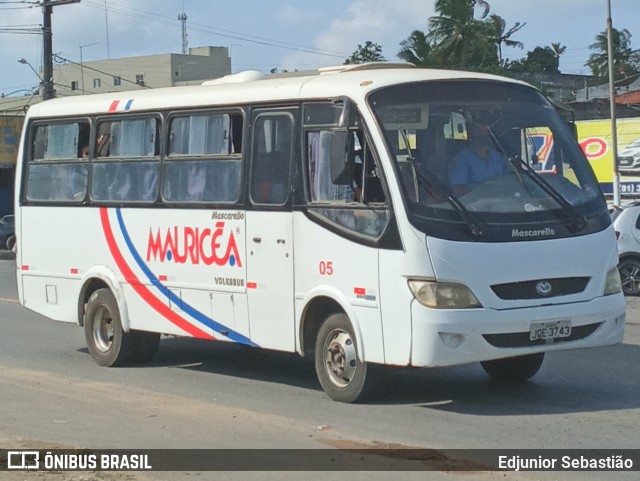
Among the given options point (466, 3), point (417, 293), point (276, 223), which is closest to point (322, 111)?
point (276, 223)

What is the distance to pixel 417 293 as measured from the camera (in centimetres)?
912

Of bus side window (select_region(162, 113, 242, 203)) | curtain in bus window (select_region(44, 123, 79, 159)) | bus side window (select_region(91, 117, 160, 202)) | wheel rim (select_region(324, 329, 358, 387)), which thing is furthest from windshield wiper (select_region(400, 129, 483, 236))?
curtain in bus window (select_region(44, 123, 79, 159))

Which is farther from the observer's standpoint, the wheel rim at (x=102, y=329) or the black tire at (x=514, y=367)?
the wheel rim at (x=102, y=329)

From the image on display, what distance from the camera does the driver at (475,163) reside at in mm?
9453

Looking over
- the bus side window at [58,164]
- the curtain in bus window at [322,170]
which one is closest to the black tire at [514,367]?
the curtain in bus window at [322,170]

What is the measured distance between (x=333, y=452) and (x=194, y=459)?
951mm

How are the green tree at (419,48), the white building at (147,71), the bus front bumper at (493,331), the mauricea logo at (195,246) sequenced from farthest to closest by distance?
the white building at (147,71) < the green tree at (419,48) < the mauricea logo at (195,246) < the bus front bumper at (493,331)

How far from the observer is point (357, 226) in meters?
9.70

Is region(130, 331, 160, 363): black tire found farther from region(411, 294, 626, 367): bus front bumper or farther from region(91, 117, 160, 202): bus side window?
region(411, 294, 626, 367): bus front bumper

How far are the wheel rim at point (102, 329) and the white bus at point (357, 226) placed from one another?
28cm

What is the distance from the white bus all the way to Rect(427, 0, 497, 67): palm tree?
53353 mm

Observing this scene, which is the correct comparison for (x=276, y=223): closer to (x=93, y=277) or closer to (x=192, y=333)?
(x=192, y=333)

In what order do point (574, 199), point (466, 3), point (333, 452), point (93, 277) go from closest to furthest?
point (333, 452) → point (574, 199) → point (93, 277) → point (466, 3)

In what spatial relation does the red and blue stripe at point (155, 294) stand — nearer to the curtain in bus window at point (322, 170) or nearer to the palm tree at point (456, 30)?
the curtain in bus window at point (322, 170)
